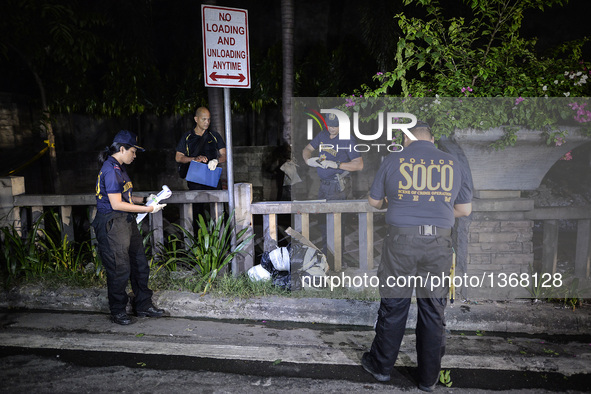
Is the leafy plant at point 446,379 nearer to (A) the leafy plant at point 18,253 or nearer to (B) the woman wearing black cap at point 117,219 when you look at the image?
(B) the woman wearing black cap at point 117,219

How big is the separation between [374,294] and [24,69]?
1250cm

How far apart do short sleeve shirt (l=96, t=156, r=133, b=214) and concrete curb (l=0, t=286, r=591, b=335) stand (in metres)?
1.04

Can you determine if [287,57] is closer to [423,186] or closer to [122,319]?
[122,319]

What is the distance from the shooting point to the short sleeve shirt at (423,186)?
9.34 feet

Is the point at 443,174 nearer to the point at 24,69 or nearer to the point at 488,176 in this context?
the point at 488,176

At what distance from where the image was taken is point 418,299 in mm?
2801

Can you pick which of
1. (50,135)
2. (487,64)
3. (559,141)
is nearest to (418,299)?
(559,141)

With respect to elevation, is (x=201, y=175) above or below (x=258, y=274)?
above

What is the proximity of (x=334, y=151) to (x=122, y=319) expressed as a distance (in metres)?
3.12

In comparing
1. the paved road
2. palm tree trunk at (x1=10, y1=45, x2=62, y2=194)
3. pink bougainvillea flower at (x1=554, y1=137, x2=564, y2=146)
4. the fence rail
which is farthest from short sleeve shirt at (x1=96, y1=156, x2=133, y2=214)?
palm tree trunk at (x1=10, y1=45, x2=62, y2=194)

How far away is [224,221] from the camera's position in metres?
4.56

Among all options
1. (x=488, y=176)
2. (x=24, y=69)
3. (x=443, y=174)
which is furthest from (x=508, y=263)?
(x=24, y=69)

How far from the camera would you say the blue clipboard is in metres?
5.08

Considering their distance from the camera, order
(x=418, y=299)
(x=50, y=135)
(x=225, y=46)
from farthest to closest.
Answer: (x=50, y=135) → (x=225, y=46) → (x=418, y=299)
